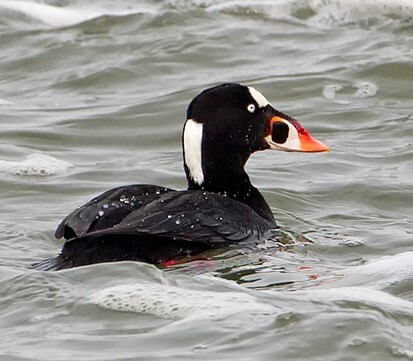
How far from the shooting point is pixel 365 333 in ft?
16.2

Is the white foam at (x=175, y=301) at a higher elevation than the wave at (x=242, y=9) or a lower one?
lower

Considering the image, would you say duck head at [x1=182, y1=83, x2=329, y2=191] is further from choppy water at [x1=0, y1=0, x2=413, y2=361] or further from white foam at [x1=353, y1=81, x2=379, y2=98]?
white foam at [x1=353, y1=81, x2=379, y2=98]

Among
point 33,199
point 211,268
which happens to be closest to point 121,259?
point 211,268

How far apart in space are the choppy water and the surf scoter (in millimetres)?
145

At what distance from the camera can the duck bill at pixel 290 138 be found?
7.50m

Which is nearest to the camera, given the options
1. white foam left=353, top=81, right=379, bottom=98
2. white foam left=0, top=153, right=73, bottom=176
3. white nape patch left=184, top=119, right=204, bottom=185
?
white nape patch left=184, top=119, right=204, bottom=185

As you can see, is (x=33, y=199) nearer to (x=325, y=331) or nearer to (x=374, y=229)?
(x=374, y=229)

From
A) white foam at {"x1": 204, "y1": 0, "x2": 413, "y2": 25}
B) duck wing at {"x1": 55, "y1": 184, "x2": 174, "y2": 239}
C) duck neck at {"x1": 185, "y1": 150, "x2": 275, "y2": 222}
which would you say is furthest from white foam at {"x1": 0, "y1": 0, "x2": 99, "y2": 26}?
duck wing at {"x1": 55, "y1": 184, "x2": 174, "y2": 239}

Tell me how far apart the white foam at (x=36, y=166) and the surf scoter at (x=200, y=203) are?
1.75 metres

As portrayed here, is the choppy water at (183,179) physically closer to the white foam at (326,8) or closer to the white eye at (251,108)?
the white foam at (326,8)

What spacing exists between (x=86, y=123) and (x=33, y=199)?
1.92 metres

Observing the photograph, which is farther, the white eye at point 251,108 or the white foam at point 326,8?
the white foam at point 326,8

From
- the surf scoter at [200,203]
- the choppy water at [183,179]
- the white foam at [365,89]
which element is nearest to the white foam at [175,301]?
the choppy water at [183,179]

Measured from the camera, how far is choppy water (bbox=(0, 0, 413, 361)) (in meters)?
5.09
